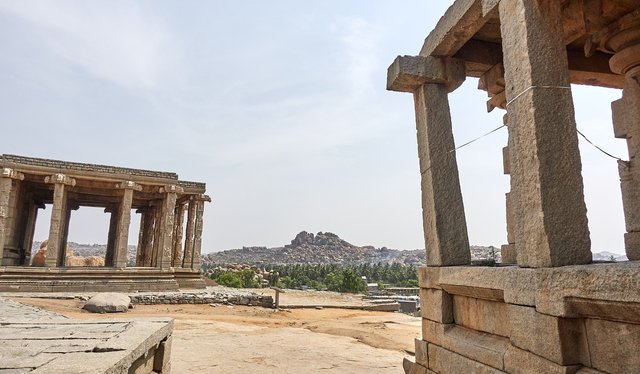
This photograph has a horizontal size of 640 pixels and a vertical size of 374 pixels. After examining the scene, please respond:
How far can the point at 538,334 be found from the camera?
2.70 m

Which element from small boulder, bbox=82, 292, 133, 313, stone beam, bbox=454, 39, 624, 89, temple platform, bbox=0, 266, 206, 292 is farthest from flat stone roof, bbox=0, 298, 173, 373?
temple platform, bbox=0, 266, 206, 292

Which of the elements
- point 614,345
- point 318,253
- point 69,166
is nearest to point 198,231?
point 69,166

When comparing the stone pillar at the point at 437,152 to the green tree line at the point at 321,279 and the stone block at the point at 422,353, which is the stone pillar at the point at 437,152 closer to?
the stone block at the point at 422,353

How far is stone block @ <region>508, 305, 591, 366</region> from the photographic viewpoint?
2.50 meters

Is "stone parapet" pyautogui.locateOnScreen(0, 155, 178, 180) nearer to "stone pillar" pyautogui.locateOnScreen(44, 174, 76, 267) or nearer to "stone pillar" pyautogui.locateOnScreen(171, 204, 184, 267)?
"stone pillar" pyautogui.locateOnScreen(44, 174, 76, 267)

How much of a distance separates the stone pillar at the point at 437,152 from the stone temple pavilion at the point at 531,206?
0.04 ft

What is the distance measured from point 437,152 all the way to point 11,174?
19.2 m

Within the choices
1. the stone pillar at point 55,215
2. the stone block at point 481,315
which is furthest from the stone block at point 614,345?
the stone pillar at point 55,215

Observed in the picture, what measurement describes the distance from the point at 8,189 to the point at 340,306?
1581cm

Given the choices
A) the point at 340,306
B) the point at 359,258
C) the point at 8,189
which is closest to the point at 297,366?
the point at 340,306

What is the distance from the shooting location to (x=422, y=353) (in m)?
4.54

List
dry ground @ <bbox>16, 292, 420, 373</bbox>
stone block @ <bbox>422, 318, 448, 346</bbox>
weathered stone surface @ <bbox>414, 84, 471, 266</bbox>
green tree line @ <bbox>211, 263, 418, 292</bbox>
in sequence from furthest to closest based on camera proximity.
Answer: green tree line @ <bbox>211, 263, 418, 292</bbox>
dry ground @ <bbox>16, 292, 420, 373</bbox>
weathered stone surface @ <bbox>414, 84, 471, 266</bbox>
stone block @ <bbox>422, 318, 448, 346</bbox>

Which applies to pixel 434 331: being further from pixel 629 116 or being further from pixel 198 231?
pixel 198 231

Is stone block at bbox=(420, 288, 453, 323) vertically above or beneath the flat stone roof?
above
